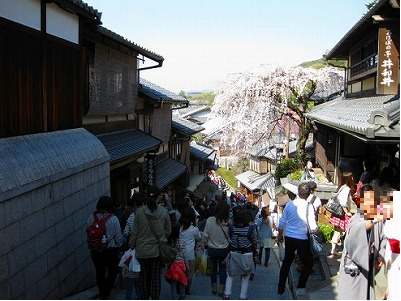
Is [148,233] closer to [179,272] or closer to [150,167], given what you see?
[179,272]

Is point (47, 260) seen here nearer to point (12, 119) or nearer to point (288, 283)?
point (12, 119)

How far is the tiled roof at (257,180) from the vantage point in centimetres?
3450

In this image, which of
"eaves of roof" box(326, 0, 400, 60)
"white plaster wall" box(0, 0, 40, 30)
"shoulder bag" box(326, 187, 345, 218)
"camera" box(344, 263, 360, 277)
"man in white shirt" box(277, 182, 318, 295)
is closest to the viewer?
"camera" box(344, 263, 360, 277)

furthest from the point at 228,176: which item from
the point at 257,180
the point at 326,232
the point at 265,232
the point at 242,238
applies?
the point at 242,238

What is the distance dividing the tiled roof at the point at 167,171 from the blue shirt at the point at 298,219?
439 inches

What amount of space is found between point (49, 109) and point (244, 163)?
130ft

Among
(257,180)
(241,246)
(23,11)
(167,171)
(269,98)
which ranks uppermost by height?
(23,11)

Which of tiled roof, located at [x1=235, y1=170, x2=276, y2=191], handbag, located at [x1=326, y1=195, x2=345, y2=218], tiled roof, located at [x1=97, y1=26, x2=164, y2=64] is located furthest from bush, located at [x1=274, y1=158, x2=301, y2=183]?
handbag, located at [x1=326, y1=195, x2=345, y2=218]

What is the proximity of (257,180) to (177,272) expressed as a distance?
103 ft

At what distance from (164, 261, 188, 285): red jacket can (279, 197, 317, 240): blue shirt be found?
1796 mm

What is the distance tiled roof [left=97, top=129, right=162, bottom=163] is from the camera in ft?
39.6

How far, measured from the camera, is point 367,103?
11234 millimetres

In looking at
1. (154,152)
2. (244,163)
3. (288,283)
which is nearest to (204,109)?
(244,163)

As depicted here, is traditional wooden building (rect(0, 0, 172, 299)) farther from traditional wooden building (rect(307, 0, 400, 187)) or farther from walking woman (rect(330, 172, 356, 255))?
walking woman (rect(330, 172, 356, 255))
